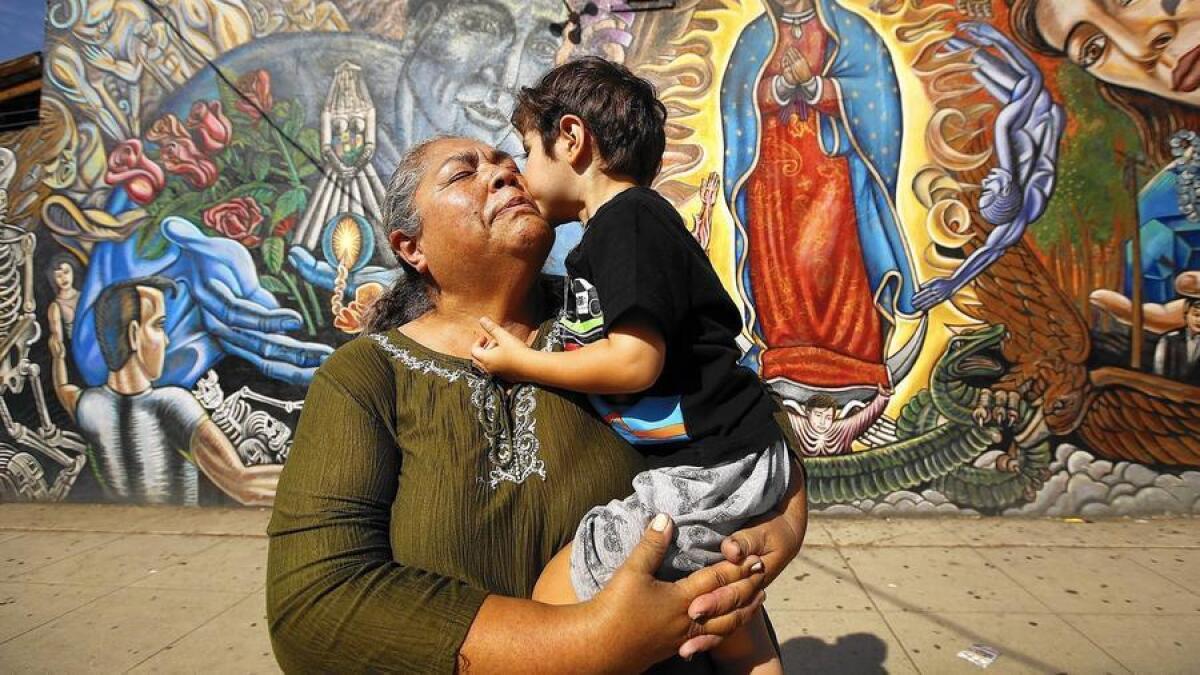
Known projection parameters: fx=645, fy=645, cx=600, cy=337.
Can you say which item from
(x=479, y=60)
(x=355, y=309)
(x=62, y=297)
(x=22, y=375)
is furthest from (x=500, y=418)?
(x=22, y=375)

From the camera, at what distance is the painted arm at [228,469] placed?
199 inches

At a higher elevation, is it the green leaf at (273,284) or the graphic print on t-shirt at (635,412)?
the graphic print on t-shirt at (635,412)

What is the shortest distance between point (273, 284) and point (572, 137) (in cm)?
432

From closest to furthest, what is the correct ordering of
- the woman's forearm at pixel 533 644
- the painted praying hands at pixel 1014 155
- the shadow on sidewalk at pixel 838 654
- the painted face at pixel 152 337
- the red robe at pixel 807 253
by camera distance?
the woman's forearm at pixel 533 644
the shadow on sidewalk at pixel 838 654
the painted praying hands at pixel 1014 155
the red robe at pixel 807 253
the painted face at pixel 152 337

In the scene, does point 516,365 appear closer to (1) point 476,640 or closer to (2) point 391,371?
(2) point 391,371

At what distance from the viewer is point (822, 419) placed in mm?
4637

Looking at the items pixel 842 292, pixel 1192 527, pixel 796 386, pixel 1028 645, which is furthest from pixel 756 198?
pixel 1192 527

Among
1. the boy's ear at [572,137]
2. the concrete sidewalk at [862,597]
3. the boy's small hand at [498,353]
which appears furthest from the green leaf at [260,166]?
the boy's small hand at [498,353]

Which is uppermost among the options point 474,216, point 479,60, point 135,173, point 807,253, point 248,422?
point 479,60

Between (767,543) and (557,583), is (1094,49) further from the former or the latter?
(557,583)

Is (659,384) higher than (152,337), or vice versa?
(659,384)

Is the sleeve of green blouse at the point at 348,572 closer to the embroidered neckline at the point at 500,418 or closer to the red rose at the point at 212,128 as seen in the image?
the embroidered neckline at the point at 500,418

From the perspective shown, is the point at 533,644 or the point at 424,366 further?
the point at 424,366

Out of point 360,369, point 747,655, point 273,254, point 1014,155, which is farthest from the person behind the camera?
point 273,254
